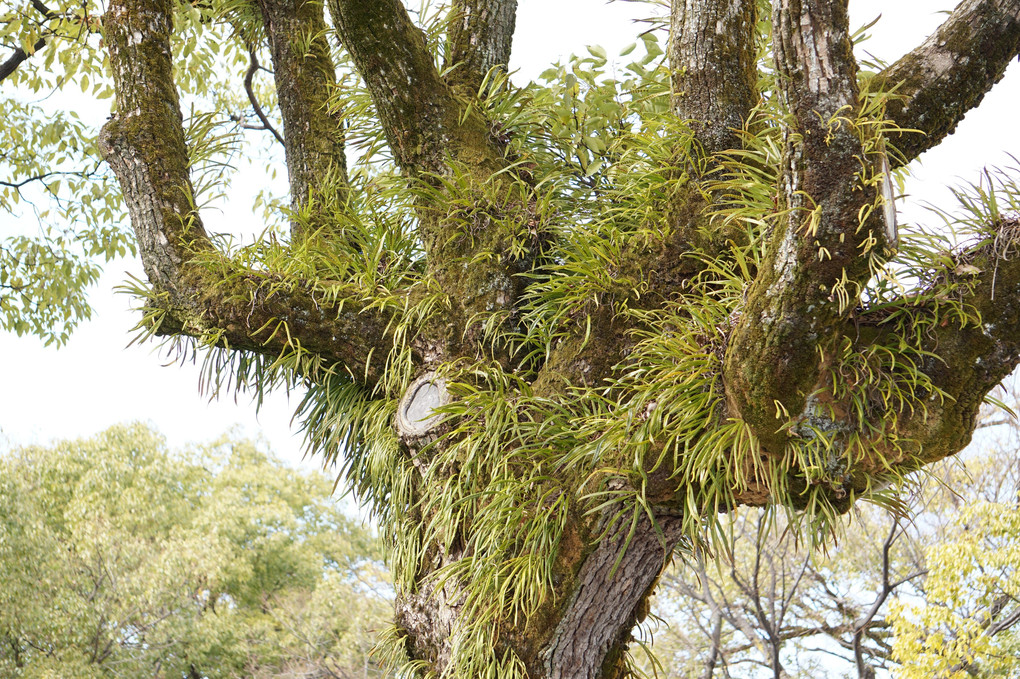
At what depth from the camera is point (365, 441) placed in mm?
2854

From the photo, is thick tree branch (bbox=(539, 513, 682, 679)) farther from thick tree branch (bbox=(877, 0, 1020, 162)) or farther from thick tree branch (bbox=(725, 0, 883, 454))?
thick tree branch (bbox=(877, 0, 1020, 162))

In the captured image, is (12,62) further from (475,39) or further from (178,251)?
(475,39)

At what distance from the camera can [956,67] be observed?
229 centimetres

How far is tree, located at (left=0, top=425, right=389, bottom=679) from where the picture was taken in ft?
30.9

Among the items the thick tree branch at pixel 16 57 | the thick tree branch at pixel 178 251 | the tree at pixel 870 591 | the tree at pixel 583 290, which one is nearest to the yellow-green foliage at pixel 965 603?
the tree at pixel 870 591

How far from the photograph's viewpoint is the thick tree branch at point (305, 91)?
3436mm

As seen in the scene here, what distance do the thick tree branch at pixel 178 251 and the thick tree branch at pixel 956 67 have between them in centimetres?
181

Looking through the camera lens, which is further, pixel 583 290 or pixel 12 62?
pixel 12 62

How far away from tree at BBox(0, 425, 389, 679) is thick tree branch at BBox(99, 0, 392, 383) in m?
5.25

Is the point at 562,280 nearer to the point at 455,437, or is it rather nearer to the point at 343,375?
the point at 455,437

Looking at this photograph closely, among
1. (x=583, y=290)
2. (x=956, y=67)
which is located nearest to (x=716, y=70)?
(x=956, y=67)

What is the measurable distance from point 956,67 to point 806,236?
1.00m

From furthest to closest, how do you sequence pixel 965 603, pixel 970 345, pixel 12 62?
pixel 965 603
pixel 12 62
pixel 970 345

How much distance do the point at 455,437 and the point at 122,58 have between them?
207 cm
